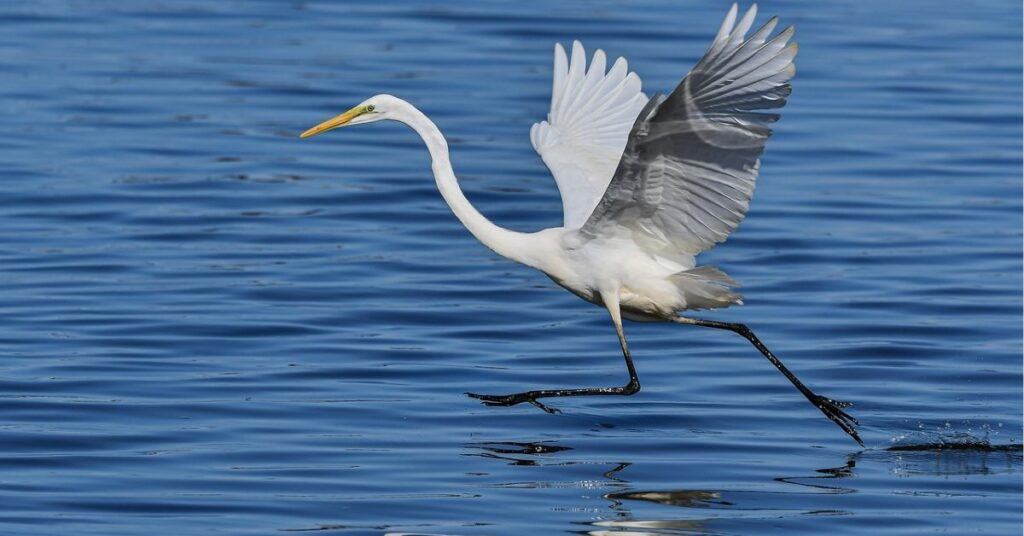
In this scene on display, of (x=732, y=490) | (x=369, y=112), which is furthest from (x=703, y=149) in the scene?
(x=369, y=112)

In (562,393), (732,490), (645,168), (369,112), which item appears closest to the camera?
(645,168)

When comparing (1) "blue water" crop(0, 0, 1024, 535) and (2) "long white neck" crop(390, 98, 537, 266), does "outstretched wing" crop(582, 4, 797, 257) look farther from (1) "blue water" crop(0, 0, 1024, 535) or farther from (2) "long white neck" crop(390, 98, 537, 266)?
(1) "blue water" crop(0, 0, 1024, 535)

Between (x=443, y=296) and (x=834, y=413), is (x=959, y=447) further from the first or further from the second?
(x=443, y=296)

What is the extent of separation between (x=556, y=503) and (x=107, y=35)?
14232mm

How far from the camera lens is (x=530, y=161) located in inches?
681

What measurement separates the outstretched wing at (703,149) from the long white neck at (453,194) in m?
0.38

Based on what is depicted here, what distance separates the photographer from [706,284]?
9.33 metres

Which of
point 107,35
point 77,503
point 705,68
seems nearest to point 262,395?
point 77,503

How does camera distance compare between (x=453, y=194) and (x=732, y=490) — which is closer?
(x=732, y=490)

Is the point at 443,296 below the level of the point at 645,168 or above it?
below

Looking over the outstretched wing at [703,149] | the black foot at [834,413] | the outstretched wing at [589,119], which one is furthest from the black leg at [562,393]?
the outstretched wing at [589,119]

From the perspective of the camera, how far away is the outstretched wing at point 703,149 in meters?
7.40

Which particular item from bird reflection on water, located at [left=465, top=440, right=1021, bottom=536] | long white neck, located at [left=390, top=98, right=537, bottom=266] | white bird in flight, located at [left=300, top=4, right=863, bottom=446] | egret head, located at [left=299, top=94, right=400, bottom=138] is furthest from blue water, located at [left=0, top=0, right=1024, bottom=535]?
egret head, located at [left=299, top=94, right=400, bottom=138]

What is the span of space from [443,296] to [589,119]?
276 cm
